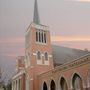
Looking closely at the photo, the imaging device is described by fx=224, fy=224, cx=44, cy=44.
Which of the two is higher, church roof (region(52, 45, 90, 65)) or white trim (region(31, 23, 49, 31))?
white trim (region(31, 23, 49, 31))

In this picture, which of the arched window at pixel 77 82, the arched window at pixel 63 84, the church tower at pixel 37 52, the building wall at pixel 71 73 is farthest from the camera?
the church tower at pixel 37 52

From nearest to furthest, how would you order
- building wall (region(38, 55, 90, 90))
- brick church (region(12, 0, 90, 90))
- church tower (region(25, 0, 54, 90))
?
1. building wall (region(38, 55, 90, 90))
2. brick church (region(12, 0, 90, 90))
3. church tower (region(25, 0, 54, 90))

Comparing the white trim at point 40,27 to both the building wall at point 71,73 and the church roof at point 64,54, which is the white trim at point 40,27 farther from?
the building wall at point 71,73

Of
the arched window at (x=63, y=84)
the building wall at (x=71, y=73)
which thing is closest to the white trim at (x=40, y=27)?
the building wall at (x=71, y=73)

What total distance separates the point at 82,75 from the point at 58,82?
598cm

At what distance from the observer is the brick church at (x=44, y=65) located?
28.8 metres

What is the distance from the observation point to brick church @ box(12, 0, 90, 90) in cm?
2881

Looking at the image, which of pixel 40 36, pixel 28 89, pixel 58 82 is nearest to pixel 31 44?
pixel 40 36

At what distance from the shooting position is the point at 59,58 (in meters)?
43.7

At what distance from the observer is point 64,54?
45.8m

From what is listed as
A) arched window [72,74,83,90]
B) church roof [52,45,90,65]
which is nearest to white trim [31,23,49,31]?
church roof [52,45,90,65]

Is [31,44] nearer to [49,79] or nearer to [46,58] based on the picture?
[46,58]

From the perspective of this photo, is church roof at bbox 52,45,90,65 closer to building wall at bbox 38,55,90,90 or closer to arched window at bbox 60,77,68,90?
building wall at bbox 38,55,90,90

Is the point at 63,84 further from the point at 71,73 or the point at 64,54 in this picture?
the point at 64,54
